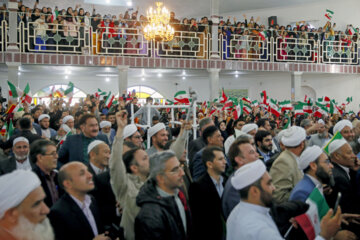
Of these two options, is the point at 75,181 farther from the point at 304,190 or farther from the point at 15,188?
the point at 304,190

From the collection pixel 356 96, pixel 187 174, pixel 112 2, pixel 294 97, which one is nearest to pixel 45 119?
pixel 187 174

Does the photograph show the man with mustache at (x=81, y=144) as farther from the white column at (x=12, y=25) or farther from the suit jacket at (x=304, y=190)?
the white column at (x=12, y=25)

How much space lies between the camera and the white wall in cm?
2103

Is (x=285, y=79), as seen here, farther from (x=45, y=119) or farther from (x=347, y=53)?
(x=45, y=119)

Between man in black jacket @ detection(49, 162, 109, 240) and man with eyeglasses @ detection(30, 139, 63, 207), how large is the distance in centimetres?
87

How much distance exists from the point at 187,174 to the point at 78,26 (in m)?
11.6

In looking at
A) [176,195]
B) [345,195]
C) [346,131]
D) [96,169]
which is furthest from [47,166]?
[346,131]

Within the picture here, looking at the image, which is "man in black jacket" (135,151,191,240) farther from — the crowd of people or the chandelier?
the chandelier

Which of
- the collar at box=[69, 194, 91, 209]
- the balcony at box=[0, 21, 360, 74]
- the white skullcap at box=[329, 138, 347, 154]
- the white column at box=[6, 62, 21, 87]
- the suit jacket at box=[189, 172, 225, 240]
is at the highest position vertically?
the balcony at box=[0, 21, 360, 74]

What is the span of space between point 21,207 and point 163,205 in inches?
40.4

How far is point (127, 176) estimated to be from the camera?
359cm

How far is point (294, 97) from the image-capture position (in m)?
18.0

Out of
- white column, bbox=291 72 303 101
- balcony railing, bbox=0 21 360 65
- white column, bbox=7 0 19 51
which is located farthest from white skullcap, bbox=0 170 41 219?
white column, bbox=291 72 303 101

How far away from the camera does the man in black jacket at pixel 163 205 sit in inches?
107
